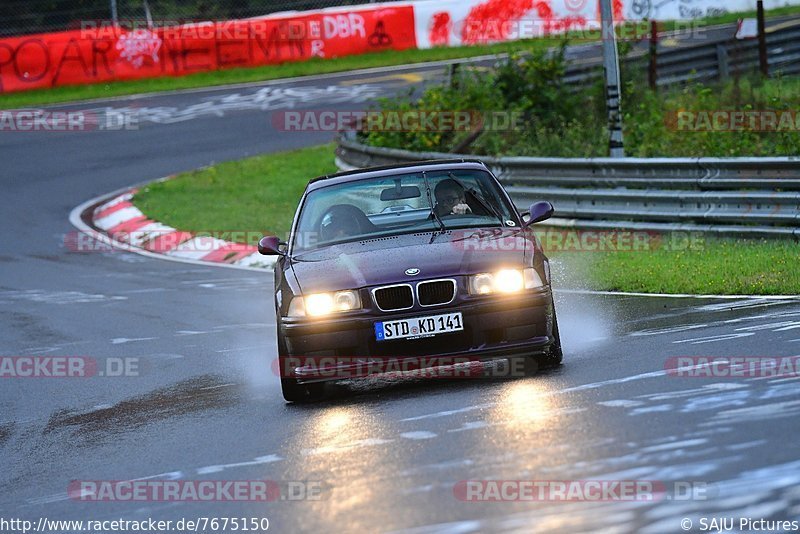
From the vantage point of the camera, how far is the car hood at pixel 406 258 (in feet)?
26.9

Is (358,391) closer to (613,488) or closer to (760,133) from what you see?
(613,488)

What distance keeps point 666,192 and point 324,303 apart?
785 cm

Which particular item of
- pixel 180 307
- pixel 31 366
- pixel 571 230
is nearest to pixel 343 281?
pixel 31 366

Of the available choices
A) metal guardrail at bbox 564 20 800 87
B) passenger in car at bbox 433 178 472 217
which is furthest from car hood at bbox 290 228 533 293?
metal guardrail at bbox 564 20 800 87

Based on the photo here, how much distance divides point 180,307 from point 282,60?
21.6m

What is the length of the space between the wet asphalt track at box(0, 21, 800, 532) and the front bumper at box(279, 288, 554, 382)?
253 millimetres

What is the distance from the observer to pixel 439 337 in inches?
318

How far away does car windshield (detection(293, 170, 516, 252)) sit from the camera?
9367mm

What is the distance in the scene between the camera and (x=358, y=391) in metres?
8.72

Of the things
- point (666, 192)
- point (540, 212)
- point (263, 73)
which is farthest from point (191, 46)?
point (540, 212)

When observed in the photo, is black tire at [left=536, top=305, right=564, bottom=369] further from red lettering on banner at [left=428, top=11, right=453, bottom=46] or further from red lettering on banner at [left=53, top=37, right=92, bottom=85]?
red lettering on banner at [left=428, top=11, right=453, bottom=46]

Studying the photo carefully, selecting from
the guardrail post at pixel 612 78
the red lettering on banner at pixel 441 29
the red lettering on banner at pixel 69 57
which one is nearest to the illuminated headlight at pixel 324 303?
the guardrail post at pixel 612 78

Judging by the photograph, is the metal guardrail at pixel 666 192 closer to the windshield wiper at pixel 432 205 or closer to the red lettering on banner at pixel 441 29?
the windshield wiper at pixel 432 205

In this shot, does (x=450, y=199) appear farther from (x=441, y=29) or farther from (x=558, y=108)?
(x=441, y=29)
